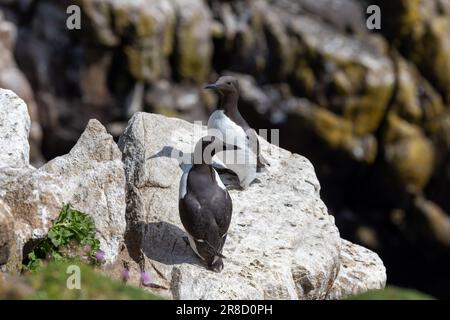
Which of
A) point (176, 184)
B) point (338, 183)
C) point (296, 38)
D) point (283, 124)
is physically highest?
point (176, 184)

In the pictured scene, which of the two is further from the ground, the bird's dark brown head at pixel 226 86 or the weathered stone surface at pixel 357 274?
the bird's dark brown head at pixel 226 86

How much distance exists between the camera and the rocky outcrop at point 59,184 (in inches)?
354

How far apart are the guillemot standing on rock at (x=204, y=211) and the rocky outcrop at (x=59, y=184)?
35.2 inches

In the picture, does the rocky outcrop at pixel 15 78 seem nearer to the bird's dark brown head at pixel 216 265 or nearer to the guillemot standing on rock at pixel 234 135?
the guillemot standing on rock at pixel 234 135

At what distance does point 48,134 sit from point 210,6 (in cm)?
535

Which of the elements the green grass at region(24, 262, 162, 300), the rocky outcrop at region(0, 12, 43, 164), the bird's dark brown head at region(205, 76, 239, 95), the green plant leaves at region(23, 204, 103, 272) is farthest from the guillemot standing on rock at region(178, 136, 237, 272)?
the rocky outcrop at region(0, 12, 43, 164)

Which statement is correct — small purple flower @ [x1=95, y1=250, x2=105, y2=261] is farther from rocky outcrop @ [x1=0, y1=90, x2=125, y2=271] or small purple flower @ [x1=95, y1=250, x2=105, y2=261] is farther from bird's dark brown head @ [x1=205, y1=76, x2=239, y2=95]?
bird's dark brown head @ [x1=205, y1=76, x2=239, y2=95]

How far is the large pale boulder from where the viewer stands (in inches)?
342

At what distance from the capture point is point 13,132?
991 cm

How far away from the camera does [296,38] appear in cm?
2359

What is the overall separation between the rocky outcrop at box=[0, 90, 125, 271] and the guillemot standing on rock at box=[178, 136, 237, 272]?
89 cm

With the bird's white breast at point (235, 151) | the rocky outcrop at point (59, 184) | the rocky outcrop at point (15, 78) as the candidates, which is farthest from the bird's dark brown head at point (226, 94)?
the rocky outcrop at point (15, 78)

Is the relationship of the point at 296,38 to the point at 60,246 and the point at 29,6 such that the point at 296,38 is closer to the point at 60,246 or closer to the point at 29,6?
the point at 29,6
